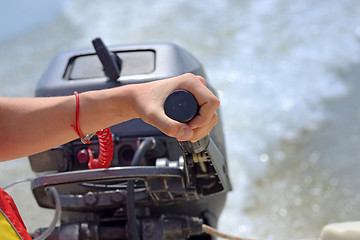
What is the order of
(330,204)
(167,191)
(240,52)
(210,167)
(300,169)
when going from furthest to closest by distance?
(240,52), (300,169), (330,204), (167,191), (210,167)

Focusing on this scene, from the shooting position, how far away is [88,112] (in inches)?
30.5

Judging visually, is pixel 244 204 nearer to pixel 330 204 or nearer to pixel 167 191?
pixel 330 204

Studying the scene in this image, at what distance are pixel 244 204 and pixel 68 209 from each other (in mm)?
1221

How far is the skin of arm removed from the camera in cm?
72

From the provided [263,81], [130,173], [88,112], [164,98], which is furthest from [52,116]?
[263,81]

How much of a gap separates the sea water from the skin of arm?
162cm

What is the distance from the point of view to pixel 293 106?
3014 mm

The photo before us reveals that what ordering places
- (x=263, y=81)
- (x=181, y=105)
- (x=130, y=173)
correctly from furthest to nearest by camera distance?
(x=263, y=81), (x=130, y=173), (x=181, y=105)

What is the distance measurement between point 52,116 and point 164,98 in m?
0.21

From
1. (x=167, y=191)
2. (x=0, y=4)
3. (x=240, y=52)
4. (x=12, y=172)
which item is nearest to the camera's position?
(x=167, y=191)

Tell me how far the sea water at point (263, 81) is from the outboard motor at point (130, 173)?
863 millimetres

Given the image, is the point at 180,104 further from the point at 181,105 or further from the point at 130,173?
the point at 130,173

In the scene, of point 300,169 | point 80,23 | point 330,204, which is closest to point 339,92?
point 300,169

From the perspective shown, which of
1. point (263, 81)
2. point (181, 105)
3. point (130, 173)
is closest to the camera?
point (181, 105)
